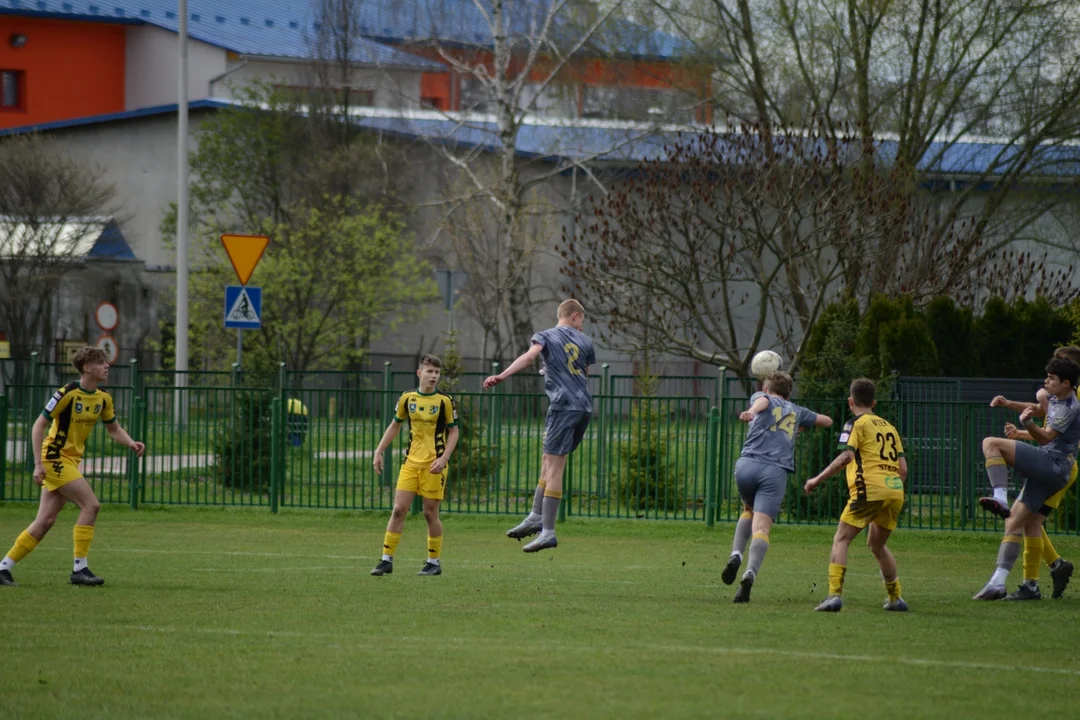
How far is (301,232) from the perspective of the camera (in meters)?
42.4

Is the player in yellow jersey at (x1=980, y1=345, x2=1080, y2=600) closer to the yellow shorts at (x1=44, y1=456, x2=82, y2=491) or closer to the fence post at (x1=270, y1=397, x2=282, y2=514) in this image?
the yellow shorts at (x1=44, y1=456, x2=82, y2=491)

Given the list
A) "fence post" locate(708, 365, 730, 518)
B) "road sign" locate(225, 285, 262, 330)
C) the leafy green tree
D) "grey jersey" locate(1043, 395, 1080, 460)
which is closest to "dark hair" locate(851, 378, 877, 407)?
"grey jersey" locate(1043, 395, 1080, 460)

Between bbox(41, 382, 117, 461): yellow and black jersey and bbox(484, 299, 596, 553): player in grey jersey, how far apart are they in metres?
3.62

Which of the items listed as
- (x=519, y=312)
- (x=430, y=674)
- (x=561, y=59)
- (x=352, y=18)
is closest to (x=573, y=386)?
(x=430, y=674)

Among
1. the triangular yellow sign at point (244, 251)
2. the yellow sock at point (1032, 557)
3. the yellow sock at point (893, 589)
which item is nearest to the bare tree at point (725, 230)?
the triangular yellow sign at point (244, 251)

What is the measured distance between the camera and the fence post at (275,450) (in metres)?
19.8

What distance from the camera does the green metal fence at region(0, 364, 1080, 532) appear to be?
1925 cm

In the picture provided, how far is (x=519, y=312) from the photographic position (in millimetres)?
42906

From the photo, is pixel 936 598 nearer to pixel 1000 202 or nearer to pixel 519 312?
pixel 1000 202

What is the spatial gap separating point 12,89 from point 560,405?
50.4 meters

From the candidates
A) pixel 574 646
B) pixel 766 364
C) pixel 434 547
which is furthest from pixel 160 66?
pixel 574 646

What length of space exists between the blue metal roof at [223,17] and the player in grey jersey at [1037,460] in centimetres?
4533

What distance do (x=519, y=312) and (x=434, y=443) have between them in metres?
30.2

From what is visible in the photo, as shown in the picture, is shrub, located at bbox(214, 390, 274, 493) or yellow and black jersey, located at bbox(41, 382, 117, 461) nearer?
yellow and black jersey, located at bbox(41, 382, 117, 461)
